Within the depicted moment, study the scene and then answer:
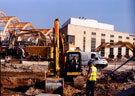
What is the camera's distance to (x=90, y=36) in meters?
45.7

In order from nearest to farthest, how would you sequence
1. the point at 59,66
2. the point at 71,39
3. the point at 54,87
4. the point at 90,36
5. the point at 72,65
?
the point at 54,87
the point at 72,65
the point at 59,66
the point at 71,39
the point at 90,36

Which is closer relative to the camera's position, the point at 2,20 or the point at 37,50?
the point at 37,50

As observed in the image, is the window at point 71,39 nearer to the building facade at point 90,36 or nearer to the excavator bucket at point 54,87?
the building facade at point 90,36

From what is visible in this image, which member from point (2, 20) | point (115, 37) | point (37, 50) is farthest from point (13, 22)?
point (115, 37)

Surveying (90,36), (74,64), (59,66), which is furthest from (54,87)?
(90,36)

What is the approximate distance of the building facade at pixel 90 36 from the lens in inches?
1689

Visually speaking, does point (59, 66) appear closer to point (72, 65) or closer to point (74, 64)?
point (72, 65)

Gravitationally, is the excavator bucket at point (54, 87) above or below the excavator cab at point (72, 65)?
below

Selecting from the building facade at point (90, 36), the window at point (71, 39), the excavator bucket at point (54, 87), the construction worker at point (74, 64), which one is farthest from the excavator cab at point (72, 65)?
the window at point (71, 39)

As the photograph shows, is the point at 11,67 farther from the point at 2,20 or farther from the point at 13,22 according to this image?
the point at 13,22

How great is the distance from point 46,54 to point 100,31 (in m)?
28.8

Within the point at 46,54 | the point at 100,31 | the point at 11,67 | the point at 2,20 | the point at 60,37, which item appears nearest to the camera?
the point at 60,37

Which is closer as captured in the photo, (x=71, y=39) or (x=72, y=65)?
(x=72, y=65)

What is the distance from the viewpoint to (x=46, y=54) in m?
21.8
